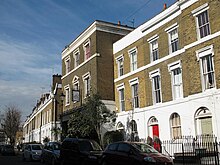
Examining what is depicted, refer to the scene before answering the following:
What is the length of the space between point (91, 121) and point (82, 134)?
1.95 m

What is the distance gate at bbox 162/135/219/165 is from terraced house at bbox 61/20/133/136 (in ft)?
34.4

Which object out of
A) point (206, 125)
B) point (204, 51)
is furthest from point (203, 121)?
point (204, 51)

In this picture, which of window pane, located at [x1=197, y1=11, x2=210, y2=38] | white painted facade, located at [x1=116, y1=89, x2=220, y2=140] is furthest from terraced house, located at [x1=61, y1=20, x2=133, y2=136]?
window pane, located at [x1=197, y1=11, x2=210, y2=38]

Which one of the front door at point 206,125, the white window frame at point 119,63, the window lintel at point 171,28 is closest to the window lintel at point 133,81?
the white window frame at point 119,63

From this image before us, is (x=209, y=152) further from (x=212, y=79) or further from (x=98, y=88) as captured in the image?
(x=98, y=88)

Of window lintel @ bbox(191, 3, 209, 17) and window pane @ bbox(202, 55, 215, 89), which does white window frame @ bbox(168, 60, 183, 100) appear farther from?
window lintel @ bbox(191, 3, 209, 17)

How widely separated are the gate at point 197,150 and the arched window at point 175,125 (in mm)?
533

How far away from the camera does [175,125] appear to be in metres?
22.3

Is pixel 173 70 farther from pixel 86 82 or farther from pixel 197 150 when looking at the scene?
pixel 86 82

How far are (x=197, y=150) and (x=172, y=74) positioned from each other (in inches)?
270

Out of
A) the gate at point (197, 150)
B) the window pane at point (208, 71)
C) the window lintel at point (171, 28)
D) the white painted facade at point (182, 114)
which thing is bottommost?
the gate at point (197, 150)

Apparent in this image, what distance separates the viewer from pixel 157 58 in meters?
25.2

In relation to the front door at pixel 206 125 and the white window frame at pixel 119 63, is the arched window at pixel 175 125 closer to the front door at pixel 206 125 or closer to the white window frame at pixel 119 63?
the front door at pixel 206 125

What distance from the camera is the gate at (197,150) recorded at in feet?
57.0
